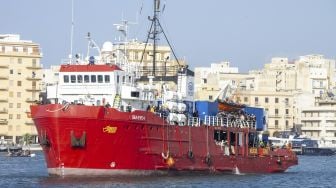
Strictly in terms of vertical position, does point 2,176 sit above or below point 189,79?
below

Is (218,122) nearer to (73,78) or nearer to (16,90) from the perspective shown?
(73,78)

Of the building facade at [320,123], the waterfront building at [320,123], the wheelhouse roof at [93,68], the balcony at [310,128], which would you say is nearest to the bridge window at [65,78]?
the wheelhouse roof at [93,68]

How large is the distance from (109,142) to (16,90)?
3616 inches

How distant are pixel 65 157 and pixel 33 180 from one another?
410 cm

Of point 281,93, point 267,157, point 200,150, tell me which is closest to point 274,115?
point 281,93

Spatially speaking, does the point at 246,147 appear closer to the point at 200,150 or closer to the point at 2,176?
the point at 200,150

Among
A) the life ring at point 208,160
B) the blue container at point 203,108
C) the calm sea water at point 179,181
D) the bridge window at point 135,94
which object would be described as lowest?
the calm sea water at point 179,181

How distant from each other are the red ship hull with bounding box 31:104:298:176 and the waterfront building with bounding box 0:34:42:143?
280 feet

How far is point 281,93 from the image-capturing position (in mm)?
176000

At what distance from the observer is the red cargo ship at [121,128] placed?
63.7 m

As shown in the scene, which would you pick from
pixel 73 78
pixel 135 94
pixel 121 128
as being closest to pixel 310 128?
pixel 135 94

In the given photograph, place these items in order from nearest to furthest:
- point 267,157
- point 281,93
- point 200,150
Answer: point 200,150, point 267,157, point 281,93

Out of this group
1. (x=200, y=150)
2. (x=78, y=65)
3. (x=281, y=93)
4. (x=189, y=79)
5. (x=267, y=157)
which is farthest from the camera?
(x=281, y=93)

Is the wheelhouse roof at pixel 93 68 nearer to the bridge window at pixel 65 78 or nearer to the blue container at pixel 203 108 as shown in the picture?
the bridge window at pixel 65 78
